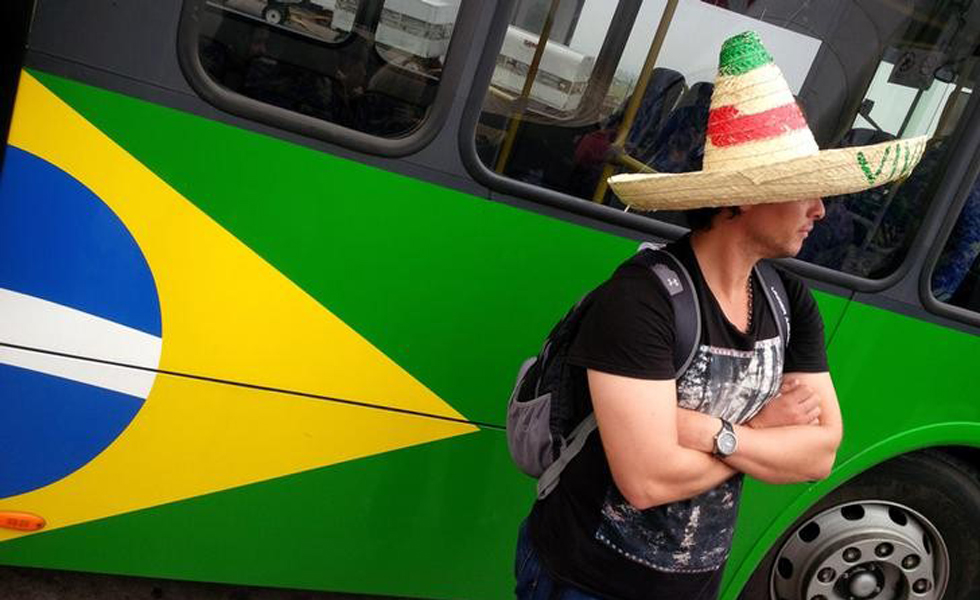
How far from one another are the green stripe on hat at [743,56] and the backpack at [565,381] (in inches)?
15.0

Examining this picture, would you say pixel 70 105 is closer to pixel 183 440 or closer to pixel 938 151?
pixel 183 440

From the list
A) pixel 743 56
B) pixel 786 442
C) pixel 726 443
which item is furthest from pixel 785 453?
pixel 743 56

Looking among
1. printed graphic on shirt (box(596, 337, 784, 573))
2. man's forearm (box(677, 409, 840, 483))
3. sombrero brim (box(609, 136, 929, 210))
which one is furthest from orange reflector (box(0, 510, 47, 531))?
sombrero brim (box(609, 136, 929, 210))

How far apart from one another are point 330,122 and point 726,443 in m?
1.25

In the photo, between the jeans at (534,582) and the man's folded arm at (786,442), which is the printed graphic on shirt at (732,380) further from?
the jeans at (534,582)

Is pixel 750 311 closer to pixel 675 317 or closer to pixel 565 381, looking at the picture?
pixel 675 317

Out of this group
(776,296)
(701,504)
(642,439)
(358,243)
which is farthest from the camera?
(358,243)

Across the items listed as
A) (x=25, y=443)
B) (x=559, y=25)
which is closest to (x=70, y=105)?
(x=25, y=443)

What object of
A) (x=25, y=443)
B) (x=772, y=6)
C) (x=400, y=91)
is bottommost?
(x=25, y=443)

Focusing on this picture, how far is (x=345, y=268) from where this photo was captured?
2715mm

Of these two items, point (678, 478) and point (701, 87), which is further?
point (701, 87)

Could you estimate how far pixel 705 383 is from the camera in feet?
6.66

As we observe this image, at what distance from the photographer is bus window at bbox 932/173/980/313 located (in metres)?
3.28

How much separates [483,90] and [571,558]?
123 cm
